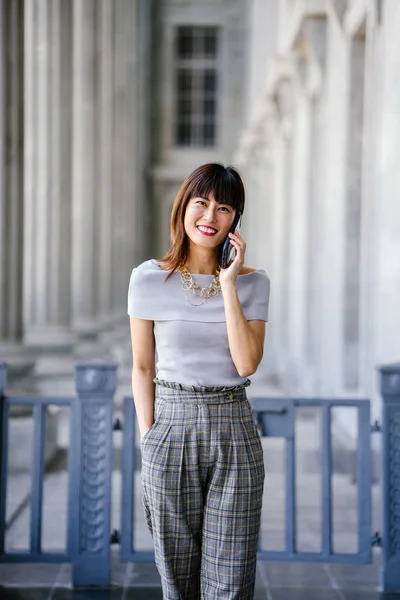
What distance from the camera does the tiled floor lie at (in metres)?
3.88

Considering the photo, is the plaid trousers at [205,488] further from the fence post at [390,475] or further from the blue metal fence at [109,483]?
the fence post at [390,475]

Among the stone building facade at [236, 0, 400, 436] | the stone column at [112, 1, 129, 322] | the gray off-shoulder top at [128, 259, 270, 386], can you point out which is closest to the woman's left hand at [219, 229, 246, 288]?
the gray off-shoulder top at [128, 259, 270, 386]

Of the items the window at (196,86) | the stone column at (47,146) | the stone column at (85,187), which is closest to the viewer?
the stone column at (47,146)

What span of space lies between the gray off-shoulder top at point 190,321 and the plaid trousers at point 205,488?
0.05 m

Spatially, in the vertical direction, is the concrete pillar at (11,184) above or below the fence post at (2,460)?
above

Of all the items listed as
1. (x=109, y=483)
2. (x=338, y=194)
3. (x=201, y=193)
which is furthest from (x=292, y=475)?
(x=338, y=194)

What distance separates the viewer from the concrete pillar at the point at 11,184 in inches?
267

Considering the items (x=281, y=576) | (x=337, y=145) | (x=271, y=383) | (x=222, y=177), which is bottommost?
(x=271, y=383)

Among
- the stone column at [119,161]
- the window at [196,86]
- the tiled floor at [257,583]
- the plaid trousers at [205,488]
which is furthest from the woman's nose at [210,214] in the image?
the window at [196,86]

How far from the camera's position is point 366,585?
4055 mm

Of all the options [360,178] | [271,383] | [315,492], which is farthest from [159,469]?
[271,383]

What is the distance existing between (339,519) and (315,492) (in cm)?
71

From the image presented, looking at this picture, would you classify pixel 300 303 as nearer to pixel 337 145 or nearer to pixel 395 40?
pixel 337 145

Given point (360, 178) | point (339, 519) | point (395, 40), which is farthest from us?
point (360, 178)
